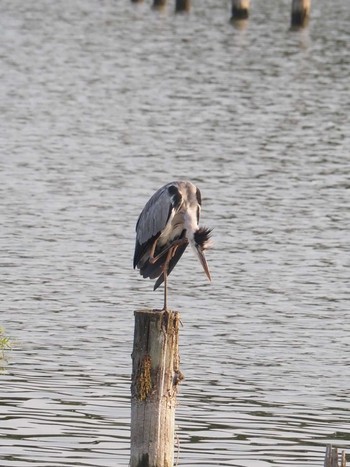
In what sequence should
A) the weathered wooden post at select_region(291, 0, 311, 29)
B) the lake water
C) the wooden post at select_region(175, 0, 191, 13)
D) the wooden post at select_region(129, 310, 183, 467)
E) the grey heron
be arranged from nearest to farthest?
the wooden post at select_region(129, 310, 183, 467) → the grey heron → the lake water → the weathered wooden post at select_region(291, 0, 311, 29) → the wooden post at select_region(175, 0, 191, 13)

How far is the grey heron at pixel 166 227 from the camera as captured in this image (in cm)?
1040

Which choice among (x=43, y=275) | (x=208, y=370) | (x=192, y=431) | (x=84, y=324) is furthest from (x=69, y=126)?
(x=192, y=431)

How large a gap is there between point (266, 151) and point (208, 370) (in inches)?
482

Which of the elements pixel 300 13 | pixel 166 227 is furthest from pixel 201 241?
pixel 300 13

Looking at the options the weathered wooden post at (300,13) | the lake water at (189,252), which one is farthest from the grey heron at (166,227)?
the weathered wooden post at (300,13)

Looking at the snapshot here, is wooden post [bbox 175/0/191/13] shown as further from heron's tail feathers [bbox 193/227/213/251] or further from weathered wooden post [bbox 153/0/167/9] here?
heron's tail feathers [bbox 193/227/213/251]

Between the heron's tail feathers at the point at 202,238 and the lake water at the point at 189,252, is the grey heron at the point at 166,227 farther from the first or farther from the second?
the lake water at the point at 189,252

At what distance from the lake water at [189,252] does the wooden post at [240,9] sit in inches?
204

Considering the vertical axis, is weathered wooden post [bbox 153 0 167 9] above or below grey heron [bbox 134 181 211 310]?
above

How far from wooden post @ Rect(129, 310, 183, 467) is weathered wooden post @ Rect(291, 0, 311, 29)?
1298 inches

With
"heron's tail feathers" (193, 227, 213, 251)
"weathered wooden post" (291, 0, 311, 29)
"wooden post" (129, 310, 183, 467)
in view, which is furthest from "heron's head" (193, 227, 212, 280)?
"weathered wooden post" (291, 0, 311, 29)

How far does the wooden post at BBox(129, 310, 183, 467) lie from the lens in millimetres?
9242

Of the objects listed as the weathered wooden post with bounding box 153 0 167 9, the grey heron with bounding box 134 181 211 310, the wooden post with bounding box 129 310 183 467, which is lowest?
the wooden post with bounding box 129 310 183 467

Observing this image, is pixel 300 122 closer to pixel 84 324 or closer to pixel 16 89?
pixel 16 89
